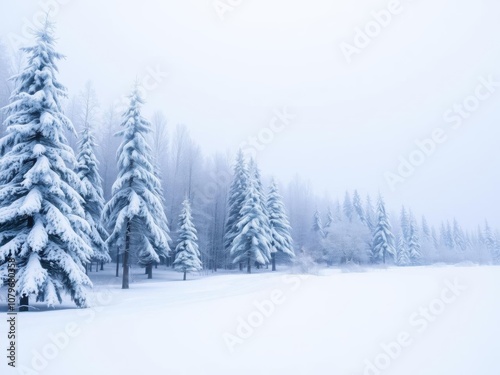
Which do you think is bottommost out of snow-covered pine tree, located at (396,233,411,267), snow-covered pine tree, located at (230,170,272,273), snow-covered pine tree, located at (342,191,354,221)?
snow-covered pine tree, located at (396,233,411,267)

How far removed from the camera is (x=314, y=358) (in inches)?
232

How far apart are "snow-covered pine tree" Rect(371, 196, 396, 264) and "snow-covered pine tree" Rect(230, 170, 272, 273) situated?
96.9ft

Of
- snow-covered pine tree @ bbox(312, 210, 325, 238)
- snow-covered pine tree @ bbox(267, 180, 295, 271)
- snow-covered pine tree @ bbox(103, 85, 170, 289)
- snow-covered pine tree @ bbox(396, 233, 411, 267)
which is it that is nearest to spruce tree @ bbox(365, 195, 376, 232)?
snow-covered pine tree @ bbox(396, 233, 411, 267)

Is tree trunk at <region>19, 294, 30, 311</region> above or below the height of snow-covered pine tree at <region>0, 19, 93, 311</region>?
below

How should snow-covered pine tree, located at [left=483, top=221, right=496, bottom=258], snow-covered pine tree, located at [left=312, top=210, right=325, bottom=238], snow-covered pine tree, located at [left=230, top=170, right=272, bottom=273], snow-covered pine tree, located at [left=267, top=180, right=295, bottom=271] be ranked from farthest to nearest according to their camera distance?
snow-covered pine tree, located at [left=483, top=221, right=496, bottom=258] < snow-covered pine tree, located at [left=312, top=210, right=325, bottom=238] < snow-covered pine tree, located at [left=267, top=180, right=295, bottom=271] < snow-covered pine tree, located at [left=230, top=170, right=272, bottom=273]

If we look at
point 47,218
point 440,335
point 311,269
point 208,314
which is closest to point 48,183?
point 47,218

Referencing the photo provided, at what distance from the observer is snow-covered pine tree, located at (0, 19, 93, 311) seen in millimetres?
11742

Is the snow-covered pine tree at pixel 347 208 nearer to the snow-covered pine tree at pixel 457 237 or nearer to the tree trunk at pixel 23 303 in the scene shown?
the snow-covered pine tree at pixel 457 237

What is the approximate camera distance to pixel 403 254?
64.8 m

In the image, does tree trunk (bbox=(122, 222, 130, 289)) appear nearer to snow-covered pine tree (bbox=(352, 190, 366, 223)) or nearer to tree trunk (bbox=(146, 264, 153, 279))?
tree trunk (bbox=(146, 264, 153, 279))

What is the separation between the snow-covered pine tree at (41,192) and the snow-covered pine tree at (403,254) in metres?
66.2

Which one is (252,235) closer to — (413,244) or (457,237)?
(413,244)

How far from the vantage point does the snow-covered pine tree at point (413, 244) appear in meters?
67.5

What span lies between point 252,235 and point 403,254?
1745 inches
